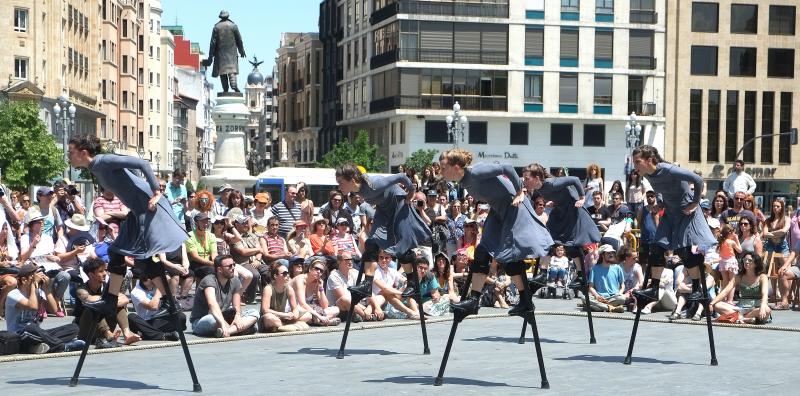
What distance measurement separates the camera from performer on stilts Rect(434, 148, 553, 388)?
11.0m

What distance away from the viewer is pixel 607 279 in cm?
2033

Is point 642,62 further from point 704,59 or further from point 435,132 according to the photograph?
point 435,132

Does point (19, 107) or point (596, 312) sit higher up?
point (19, 107)

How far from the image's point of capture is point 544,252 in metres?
11.0

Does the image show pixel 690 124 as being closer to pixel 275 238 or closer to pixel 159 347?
pixel 275 238

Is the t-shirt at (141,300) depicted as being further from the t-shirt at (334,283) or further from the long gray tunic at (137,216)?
the long gray tunic at (137,216)

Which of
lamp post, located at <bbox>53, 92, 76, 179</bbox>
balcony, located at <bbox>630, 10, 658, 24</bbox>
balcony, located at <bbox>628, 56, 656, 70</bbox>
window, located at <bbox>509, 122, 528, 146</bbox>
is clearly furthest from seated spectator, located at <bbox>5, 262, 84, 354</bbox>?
balcony, located at <bbox>630, 10, 658, 24</bbox>

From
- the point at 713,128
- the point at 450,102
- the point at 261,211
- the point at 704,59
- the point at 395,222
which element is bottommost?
the point at 261,211

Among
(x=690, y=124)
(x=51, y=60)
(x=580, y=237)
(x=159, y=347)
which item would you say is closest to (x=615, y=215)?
(x=580, y=237)

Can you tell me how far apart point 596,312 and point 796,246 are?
3.80 metres

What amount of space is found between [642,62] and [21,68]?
34.9 meters

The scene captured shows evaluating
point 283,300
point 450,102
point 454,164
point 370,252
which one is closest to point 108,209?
point 283,300

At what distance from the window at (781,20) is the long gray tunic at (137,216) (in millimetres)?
66848

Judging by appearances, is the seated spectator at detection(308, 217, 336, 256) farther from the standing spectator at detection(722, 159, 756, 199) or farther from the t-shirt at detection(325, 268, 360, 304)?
the standing spectator at detection(722, 159, 756, 199)
